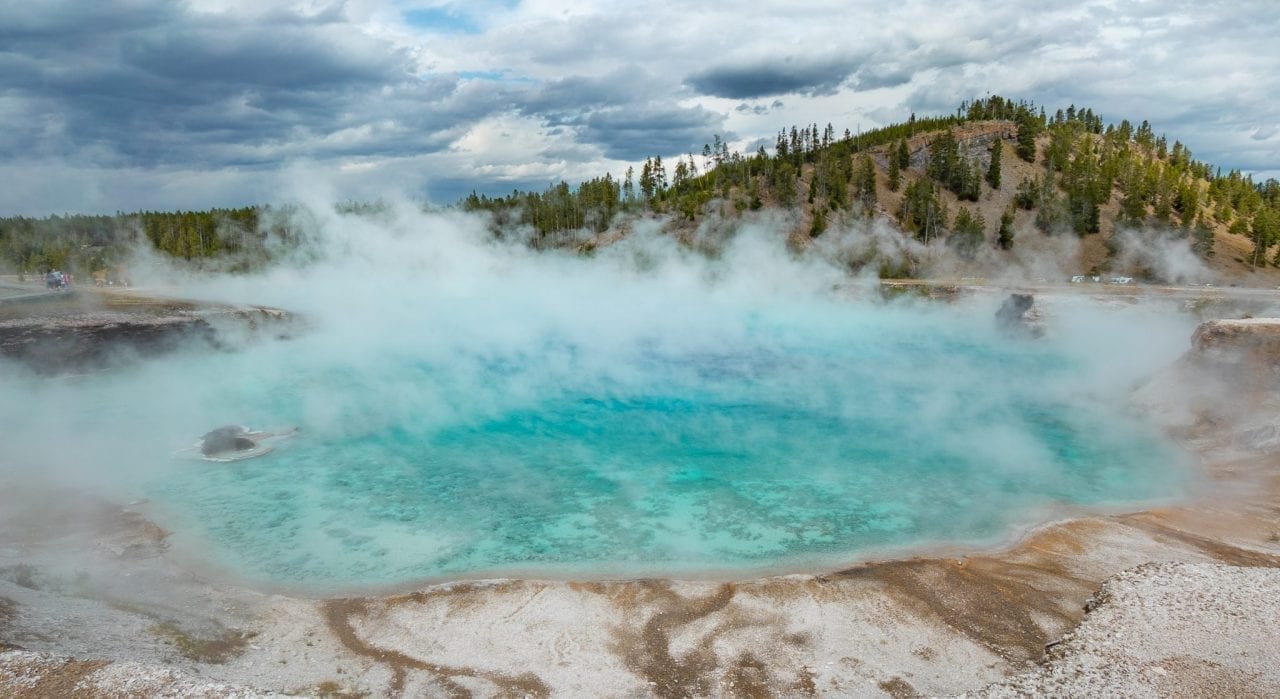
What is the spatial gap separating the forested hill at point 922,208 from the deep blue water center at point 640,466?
31.2 metres

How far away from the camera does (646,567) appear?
36.1 feet

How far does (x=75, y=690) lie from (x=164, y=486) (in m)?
8.24

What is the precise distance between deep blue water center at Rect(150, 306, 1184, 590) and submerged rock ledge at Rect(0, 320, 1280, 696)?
1.05m

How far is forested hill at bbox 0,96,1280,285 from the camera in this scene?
2306 inches

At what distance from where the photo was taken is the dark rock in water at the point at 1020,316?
1339 inches

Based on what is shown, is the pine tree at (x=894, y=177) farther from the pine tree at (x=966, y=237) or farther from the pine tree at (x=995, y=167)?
the pine tree at (x=966, y=237)

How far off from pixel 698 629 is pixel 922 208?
65337 millimetres

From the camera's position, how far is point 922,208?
67.2 meters

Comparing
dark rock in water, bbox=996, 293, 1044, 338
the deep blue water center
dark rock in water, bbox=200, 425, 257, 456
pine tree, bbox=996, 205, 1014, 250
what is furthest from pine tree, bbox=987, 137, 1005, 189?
dark rock in water, bbox=200, 425, 257, 456

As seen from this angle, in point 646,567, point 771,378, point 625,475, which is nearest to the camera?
point 646,567

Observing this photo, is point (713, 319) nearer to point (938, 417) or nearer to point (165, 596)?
point (938, 417)

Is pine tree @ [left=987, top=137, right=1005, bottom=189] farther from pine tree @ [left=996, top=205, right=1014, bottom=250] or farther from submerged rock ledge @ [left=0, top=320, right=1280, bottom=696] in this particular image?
submerged rock ledge @ [left=0, top=320, right=1280, bottom=696]

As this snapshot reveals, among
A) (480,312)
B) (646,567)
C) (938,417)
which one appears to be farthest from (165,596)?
(480,312)

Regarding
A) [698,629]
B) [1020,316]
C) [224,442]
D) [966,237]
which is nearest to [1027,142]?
[966,237]
